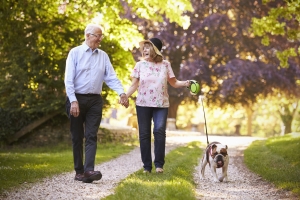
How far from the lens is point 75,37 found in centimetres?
1766

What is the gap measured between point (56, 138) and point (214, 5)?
12.1 m

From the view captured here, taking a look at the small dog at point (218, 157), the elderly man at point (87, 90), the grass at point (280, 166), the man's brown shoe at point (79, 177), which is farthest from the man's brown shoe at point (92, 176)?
the grass at point (280, 166)

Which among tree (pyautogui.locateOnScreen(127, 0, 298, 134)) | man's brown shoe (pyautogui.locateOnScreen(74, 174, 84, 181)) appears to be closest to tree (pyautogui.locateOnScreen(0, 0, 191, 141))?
man's brown shoe (pyautogui.locateOnScreen(74, 174, 84, 181))

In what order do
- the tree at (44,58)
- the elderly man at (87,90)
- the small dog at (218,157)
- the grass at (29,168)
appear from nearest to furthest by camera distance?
the elderly man at (87,90)
the grass at (29,168)
the small dog at (218,157)
the tree at (44,58)

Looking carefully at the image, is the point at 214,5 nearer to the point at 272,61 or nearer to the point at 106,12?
the point at 272,61

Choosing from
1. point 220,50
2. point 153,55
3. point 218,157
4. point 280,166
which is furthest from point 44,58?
point 220,50

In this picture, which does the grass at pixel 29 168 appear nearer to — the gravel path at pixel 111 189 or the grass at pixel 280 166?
the gravel path at pixel 111 189

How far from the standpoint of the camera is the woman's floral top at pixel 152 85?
8.10 meters

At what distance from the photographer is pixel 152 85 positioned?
26.8 feet

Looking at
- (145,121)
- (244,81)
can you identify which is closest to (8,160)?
(145,121)

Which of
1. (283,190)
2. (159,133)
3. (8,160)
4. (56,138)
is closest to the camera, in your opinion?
(283,190)

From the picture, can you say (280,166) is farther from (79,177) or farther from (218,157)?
(79,177)

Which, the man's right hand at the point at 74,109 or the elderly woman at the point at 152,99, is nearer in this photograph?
the man's right hand at the point at 74,109

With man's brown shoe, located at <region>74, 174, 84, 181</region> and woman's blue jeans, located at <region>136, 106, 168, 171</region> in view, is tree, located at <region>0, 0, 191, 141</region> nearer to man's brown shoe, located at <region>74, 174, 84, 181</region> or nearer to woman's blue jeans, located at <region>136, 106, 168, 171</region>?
woman's blue jeans, located at <region>136, 106, 168, 171</region>
